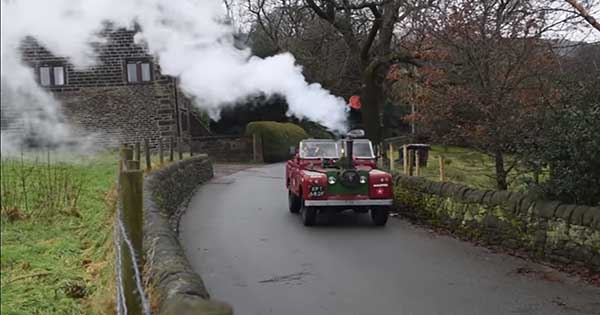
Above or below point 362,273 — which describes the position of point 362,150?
above

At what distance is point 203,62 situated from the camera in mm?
23984

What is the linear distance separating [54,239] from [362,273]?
3.93 m

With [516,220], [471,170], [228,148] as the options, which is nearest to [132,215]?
[516,220]

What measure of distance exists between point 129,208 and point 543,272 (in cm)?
616

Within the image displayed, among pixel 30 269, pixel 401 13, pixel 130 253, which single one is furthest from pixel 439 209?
pixel 401 13

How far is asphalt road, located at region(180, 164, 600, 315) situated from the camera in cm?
697

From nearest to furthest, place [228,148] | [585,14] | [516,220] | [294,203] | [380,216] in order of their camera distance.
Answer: [516,220] → [585,14] → [380,216] → [294,203] → [228,148]

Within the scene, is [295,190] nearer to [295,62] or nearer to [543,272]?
[543,272]

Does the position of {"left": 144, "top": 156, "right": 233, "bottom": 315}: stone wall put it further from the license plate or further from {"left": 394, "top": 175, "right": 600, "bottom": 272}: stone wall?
{"left": 394, "top": 175, "right": 600, "bottom": 272}: stone wall

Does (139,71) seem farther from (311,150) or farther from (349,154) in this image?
(349,154)

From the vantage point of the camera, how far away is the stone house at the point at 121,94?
84.7ft

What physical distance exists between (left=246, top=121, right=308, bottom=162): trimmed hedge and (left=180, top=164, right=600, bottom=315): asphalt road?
23.2 m

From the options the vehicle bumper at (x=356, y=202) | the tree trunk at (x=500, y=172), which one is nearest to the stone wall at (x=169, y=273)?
the vehicle bumper at (x=356, y=202)

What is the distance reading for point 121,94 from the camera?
28.0m
